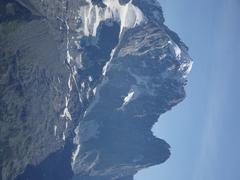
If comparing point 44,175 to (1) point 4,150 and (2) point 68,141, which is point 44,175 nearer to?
(2) point 68,141

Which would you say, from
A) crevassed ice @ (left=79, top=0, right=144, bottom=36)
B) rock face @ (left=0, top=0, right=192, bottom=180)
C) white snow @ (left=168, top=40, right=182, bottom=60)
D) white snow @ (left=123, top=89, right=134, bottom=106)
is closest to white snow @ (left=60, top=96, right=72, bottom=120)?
rock face @ (left=0, top=0, right=192, bottom=180)

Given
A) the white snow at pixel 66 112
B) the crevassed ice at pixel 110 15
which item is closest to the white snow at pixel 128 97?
the crevassed ice at pixel 110 15

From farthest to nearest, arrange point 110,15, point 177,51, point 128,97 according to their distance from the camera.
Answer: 1. point 128,97
2. point 177,51
3. point 110,15

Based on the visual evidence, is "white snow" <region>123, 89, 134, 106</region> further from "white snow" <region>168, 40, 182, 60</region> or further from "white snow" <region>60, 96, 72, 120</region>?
"white snow" <region>60, 96, 72, 120</region>

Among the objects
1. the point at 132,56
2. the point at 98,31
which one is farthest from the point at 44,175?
the point at 132,56

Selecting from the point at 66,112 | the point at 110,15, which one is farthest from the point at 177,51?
the point at 66,112

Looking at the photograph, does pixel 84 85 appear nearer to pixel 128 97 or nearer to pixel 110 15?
pixel 110 15

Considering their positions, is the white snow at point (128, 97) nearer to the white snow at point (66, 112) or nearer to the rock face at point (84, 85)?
the rock face at point (84, 85)
